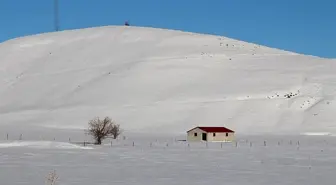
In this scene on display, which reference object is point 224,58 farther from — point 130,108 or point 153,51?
point 130,108

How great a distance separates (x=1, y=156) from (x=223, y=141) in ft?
106

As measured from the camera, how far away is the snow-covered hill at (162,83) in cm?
8900

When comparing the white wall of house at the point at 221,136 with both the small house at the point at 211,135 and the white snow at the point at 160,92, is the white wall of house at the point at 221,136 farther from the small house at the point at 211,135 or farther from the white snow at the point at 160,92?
the white snow at the point at 160,92

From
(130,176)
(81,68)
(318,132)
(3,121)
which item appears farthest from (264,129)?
(130,176)

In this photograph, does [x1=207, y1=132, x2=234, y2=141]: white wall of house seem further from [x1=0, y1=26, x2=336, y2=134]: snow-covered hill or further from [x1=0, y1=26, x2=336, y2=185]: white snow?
[x1=0, y1=26, x2=336, y2=134]: snow-covered hill

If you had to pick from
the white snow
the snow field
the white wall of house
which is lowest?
the snow field

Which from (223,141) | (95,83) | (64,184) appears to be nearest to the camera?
(64,184)

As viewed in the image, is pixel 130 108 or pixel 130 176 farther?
pixel 130 108

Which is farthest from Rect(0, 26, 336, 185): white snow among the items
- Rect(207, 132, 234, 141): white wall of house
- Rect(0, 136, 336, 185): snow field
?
Rect(207, 132, 234, 141): white wall of house

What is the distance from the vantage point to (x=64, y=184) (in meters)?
20.9

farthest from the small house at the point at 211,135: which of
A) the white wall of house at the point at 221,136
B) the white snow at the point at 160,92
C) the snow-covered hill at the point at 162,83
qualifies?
the snow-covered hill at the point at 162,83

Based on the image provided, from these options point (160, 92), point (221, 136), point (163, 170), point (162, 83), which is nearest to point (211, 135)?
point (221, 136)

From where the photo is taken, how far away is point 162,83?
110125mm

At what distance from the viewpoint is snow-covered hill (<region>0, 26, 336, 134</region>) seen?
89.0 meters
